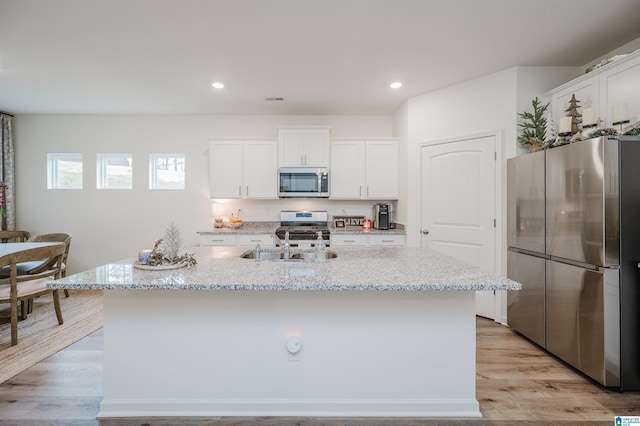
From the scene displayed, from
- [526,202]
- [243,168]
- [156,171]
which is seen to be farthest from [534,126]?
[156,171]

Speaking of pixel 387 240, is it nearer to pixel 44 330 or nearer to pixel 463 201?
pixel 463 201

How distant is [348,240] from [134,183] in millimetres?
3473

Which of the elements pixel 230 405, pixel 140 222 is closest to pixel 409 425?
pixel 230 405

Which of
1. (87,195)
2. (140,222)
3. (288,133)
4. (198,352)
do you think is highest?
(288,133)

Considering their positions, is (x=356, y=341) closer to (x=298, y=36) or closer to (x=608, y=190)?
(x=608, y=190)

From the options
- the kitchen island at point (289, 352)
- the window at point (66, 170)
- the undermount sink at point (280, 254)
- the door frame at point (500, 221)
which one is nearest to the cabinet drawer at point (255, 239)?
the undermount sink at point (280, 254)

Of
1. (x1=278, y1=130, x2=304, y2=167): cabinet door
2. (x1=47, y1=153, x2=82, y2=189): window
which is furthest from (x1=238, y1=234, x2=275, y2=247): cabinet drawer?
(x1=47, y1=153, x2=82, y2=189): window

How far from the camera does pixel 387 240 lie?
13.5 ft

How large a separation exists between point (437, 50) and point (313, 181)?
7.17 feet

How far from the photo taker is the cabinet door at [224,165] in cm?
436

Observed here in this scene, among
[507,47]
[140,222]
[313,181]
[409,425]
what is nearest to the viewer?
[409,425]

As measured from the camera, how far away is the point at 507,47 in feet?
8.95

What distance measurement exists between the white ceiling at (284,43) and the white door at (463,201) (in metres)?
0.82

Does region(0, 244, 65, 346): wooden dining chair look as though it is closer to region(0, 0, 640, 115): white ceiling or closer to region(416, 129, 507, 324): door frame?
region(0, 0, 640, 115): white ceiling
